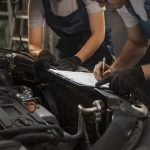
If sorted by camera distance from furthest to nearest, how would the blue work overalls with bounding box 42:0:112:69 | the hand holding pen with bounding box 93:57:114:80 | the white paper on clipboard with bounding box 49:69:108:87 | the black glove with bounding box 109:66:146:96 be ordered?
the blue work overalls with bounding box 42:0:112:69
the hand holding pen with bounding box 93:57:114:80
the white paper on clipboard with bounding box 49:69:108:87
the black glove with bounding box 109:66:146:96

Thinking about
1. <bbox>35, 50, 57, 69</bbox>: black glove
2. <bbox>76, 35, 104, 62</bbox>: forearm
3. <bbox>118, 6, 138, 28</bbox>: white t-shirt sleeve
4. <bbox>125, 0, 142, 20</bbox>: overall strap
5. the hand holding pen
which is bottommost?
<bbox>76, 35, 104, 62</bbox>: forearm

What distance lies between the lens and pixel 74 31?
1.88 meters

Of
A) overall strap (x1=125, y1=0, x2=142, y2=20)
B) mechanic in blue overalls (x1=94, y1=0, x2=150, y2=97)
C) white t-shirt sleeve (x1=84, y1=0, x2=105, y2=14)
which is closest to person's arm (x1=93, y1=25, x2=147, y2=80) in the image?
mechanic in blue overalls (x1=94, y1=0, x2=150, y2=97)

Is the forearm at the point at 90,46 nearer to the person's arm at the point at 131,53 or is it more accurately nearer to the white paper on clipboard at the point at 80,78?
the person's arm at the point at 131,53

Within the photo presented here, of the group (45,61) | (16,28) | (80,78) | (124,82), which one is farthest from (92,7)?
(16,28)

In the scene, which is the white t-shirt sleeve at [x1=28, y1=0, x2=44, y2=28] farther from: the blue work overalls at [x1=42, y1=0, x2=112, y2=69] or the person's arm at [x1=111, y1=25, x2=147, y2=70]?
the person's arm at [x1=111, y1=25, x2=147, y2=70]

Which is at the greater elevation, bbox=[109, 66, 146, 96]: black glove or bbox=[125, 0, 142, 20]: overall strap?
bbox=[125, 0, 142, 20]: overall strap

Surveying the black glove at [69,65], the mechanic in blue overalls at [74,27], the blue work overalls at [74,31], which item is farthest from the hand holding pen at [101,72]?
the blue work overalls at [74,31]

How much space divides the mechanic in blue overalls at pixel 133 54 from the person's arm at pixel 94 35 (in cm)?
21

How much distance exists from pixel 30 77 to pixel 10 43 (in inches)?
94.4

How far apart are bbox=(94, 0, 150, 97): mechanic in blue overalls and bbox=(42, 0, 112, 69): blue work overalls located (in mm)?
311

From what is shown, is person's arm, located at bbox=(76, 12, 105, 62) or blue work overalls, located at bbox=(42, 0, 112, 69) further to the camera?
blue work overalls, located at bbox=(42, 0, 112, 69)

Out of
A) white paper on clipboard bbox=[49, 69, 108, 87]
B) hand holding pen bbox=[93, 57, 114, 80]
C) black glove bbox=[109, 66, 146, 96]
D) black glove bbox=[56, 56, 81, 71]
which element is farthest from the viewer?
black glove bbox=[56, 56, 81, 71]

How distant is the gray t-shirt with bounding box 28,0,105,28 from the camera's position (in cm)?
177
